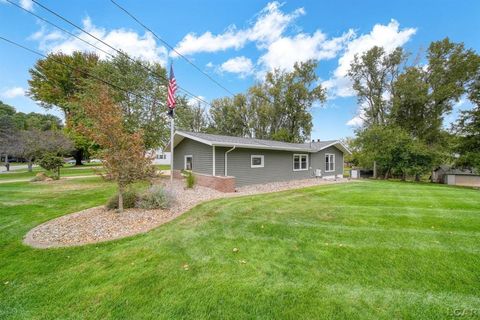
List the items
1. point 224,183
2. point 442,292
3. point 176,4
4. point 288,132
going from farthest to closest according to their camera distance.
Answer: point 288,132
point 224,183
point 176,4
point 442,292

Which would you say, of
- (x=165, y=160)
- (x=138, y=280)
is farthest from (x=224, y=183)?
(x=165, y=160)

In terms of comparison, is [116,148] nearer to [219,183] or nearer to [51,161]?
[219,183]

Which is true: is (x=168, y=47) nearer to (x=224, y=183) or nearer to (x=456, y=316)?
(x=224, y=183)

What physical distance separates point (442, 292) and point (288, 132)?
30565 millimetres

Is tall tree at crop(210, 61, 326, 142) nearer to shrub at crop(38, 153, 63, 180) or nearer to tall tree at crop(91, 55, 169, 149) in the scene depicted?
tall tree at crop(91, 55, 169, 149)

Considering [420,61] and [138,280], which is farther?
[420,61]

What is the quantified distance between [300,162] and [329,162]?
4.41 meters

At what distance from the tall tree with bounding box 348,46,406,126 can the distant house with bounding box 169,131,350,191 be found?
40.8ft

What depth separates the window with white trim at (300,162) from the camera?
1631 cm

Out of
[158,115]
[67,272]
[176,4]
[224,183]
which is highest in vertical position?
[176,4]

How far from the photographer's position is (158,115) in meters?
16.2

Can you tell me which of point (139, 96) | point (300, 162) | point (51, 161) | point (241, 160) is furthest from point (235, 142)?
point (51, 161)

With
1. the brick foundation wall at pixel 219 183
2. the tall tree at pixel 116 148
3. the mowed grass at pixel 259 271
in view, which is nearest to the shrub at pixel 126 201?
the tall tree at pixel 116 148

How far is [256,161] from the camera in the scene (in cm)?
1359
